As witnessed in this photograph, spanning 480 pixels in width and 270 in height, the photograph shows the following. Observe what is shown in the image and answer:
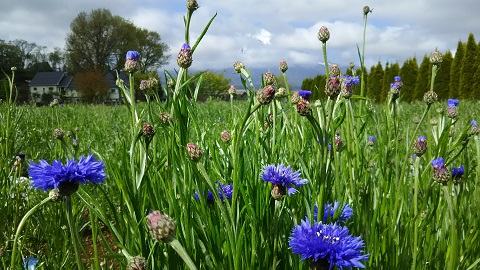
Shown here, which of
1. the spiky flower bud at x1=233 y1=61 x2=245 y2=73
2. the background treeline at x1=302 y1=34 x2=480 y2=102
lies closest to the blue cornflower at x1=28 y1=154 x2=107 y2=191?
the spiky flower bud at x1=233 y1=61 x2=245 y2=73

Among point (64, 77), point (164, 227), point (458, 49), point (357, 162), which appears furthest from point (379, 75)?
point (64, 77)

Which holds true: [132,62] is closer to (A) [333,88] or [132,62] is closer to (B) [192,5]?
(B) [192,5]

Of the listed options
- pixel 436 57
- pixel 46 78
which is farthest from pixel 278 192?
pixel 46 78

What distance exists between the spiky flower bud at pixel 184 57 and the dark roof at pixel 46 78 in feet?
186

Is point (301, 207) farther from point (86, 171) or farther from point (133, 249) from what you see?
point (86, 171)

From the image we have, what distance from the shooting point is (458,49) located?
11336 mm

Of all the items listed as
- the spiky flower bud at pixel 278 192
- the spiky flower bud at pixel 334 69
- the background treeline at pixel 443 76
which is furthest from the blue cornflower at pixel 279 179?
the background treeline at pixel 443 76

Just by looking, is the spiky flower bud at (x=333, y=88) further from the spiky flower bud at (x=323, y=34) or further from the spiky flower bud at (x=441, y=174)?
the spiky flower bud at (x=323, y=34)

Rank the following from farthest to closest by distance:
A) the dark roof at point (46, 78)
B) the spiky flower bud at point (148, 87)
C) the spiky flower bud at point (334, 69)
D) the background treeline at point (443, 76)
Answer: the dark roof at point (46, 78) < the background treeline at point (443, 76) < the spiky flower bud at point (334, 69) < the spiky flower bud at point (148, 87)

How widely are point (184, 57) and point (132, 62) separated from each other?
18 cm

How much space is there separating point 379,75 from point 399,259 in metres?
13.1

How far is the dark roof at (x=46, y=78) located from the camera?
175 feet

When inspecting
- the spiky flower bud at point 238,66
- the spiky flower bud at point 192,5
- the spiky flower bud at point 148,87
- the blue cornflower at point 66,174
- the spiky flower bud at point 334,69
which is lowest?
the blue cornflower at point 66,174

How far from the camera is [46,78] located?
53812 millimetres
